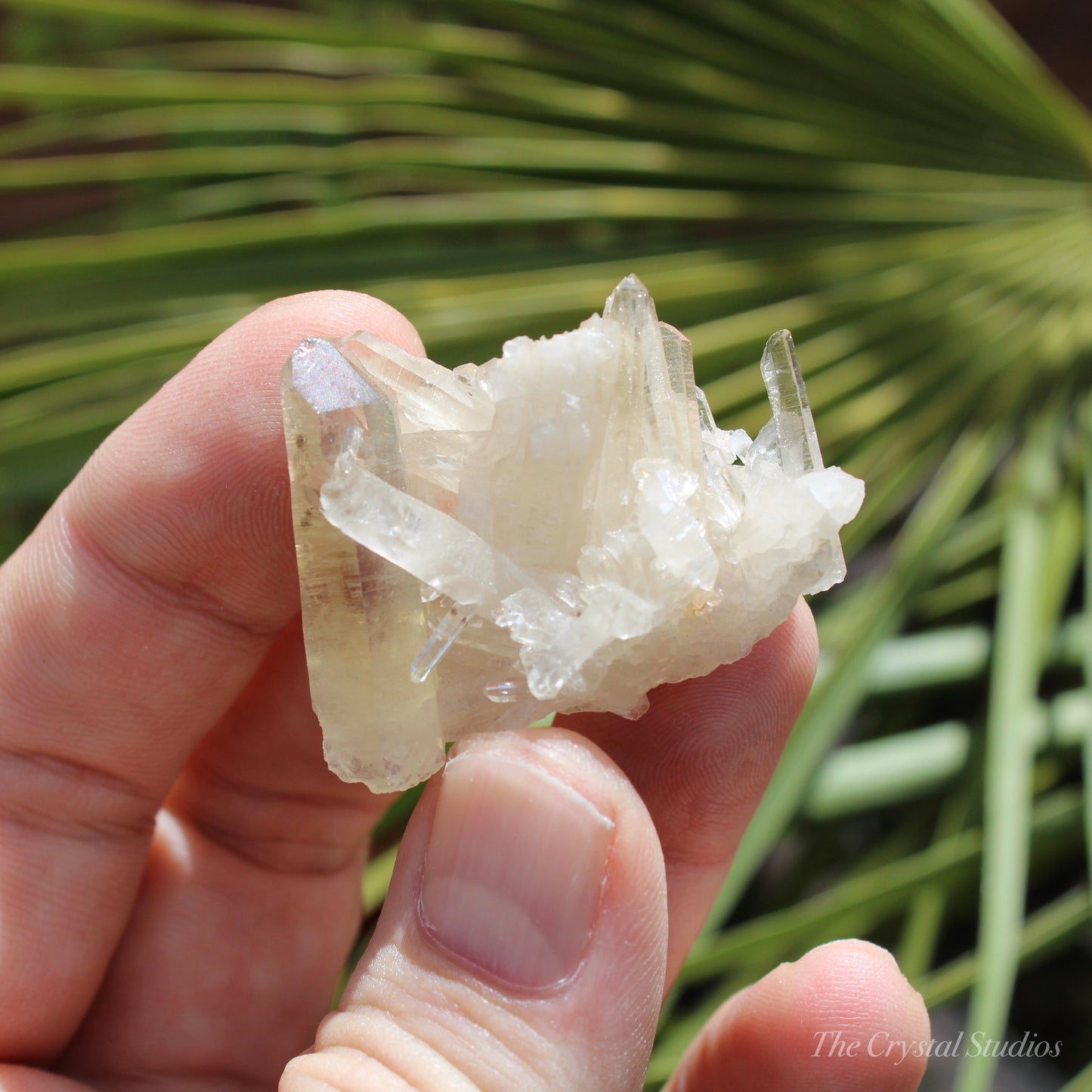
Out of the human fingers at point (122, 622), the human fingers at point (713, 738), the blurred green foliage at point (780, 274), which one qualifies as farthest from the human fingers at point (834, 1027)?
the human fingers at point (122, 622)

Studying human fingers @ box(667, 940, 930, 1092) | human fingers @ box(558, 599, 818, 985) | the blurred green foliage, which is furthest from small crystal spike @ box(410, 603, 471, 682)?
the blurred green foliage

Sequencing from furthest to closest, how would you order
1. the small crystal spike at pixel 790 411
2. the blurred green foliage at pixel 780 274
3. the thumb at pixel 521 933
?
the blurred green foliage at pixel 780 274 → the small crystal spike at pixel 790 411 → the thumb at pixel 521 933

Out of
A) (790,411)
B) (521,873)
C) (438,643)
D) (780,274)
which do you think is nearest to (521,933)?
(521,873)

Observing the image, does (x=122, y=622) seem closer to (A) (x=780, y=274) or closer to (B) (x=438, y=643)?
(B) (x=438, y=643)

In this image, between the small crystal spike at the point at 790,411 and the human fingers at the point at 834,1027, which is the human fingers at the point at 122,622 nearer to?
the small crystal spike at the point at 790,411

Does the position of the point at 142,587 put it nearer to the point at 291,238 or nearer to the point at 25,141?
the point at 291,238

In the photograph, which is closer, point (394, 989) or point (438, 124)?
point (394, 989)

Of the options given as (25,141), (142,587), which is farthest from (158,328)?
(142,587)

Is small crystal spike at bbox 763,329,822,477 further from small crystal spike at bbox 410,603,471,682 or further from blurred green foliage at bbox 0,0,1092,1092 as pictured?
→ blurred green foliage at bbox 0,0,1092,1092
